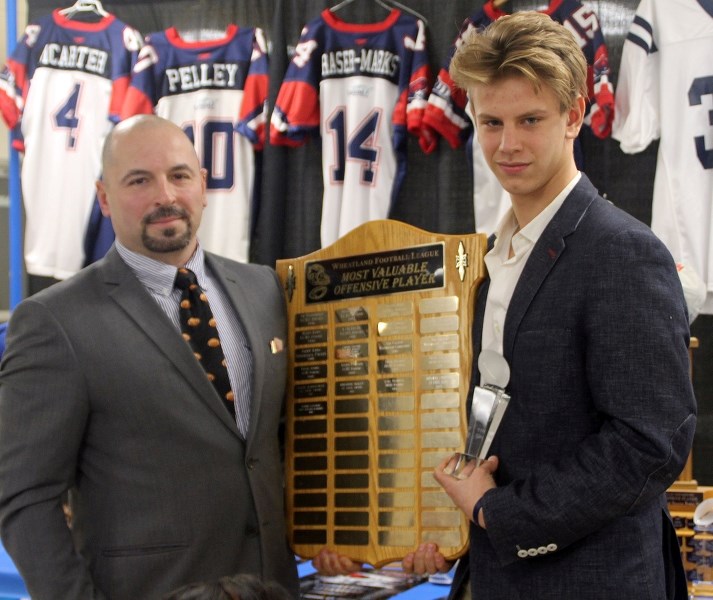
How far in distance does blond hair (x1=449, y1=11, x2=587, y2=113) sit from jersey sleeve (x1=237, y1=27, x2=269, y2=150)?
2531mm

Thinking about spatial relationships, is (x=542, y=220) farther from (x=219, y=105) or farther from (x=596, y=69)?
(x=219, y=105)

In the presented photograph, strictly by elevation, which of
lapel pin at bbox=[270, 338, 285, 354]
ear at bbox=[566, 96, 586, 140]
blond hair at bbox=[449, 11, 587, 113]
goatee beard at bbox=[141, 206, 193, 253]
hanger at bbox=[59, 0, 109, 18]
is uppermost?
hanger at bbox=[59, 0, 109, 18]

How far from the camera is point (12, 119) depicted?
4.29 m

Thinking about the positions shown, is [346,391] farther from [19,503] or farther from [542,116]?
[542,116]

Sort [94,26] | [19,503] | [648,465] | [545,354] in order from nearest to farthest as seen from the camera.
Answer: [648,465], [545,354], [19,503], [94,26]

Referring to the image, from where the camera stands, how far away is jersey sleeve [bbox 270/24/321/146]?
12.7ft

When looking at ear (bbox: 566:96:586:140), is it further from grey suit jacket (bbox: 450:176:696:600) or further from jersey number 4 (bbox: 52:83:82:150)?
jersey number 4 (bbox: 52:83:82:150)

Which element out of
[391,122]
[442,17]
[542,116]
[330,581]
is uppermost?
[442,17]

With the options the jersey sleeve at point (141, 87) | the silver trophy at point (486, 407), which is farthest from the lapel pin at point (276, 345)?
the jersey sleeve at point (141, 87)

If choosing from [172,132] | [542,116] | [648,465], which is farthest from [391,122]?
[648,465]

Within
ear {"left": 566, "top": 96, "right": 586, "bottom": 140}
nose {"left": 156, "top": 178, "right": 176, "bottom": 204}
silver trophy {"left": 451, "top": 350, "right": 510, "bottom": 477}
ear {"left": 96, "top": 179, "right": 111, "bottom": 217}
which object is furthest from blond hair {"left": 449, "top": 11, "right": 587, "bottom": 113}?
ear {"left": 96, "top": 179, "right": 111, "bottom": 217}

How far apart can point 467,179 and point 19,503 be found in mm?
2447

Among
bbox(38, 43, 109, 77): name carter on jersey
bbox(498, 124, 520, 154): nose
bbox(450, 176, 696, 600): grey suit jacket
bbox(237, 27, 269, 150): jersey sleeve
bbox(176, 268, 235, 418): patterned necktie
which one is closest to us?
bbox(450, 176, 696, 600): grey suit jacket

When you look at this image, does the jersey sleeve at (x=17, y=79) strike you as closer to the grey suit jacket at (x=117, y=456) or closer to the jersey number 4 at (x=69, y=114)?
the jersey number 4 at (x=69, y=114)
